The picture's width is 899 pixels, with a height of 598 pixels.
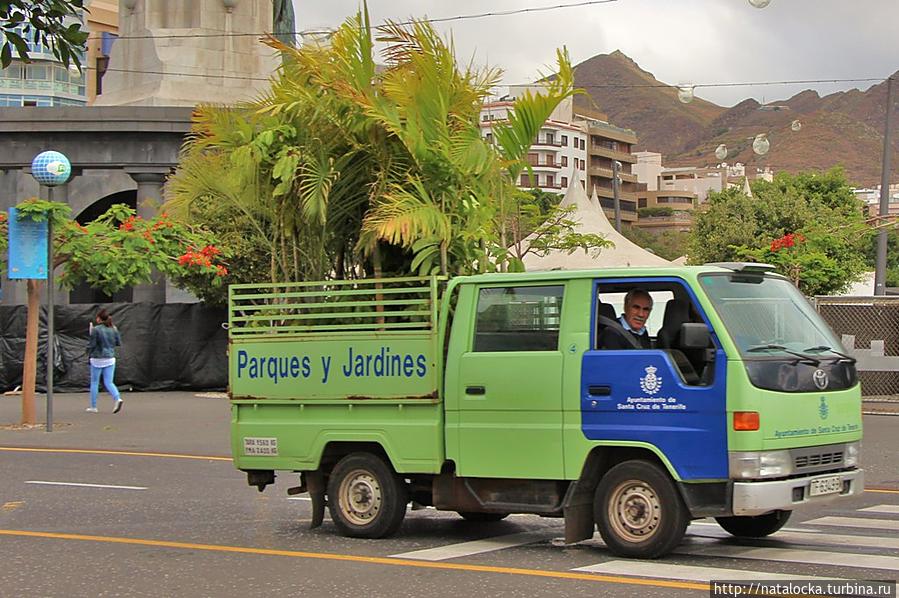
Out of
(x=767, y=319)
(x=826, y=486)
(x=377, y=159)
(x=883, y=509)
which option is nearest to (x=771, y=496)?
(x=826, y=486)

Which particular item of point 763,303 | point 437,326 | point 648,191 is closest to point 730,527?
point 763,303

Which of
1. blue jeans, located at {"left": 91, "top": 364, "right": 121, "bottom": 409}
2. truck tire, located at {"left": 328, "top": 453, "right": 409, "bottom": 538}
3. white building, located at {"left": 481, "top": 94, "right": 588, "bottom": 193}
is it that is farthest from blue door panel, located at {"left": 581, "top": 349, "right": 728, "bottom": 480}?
white building, located at {"left": 481, "top": 94, "right": 588, "bottom": 193}

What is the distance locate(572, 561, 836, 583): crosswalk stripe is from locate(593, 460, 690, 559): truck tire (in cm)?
14

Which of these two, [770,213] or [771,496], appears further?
[770,213]

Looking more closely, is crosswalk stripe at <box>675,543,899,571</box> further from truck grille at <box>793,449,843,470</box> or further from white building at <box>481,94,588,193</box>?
white building at <box>481,94,588,193</box>

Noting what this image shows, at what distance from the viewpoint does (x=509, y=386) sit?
31.6 ft

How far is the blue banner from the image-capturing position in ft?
70.3

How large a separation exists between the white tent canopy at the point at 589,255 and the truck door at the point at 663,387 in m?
22.2

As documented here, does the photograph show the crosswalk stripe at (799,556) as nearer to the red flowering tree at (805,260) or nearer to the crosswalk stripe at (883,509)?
the crosswalk stripe at (883,509)

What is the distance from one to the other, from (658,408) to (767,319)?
104 centimetres

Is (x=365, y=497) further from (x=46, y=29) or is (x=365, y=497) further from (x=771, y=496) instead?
(x=46, y=29)

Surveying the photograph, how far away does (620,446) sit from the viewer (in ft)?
30.1

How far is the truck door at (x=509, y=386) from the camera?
9484 mm

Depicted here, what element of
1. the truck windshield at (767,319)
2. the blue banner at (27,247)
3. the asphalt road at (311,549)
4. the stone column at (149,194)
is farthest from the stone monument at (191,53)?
the truck windshield at (767,319)
